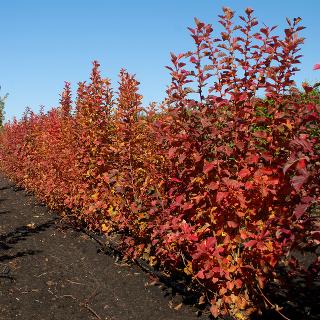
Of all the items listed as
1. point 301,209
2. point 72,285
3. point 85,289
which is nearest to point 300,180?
point 301,209

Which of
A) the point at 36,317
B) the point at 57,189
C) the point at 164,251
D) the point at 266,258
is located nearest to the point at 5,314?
the point at 36,317

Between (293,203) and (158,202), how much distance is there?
5.38 feet

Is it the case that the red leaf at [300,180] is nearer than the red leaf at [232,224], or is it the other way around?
the red leaf at [300,180]

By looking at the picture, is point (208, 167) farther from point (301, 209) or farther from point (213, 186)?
point (301, 209)

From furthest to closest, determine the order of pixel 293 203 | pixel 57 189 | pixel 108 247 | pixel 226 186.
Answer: pixel 57 189, pixel 108 247, pixel 226 186, pixel 293 203

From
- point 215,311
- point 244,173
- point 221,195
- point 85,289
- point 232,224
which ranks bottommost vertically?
point 85,289

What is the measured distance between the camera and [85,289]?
476 centimetres

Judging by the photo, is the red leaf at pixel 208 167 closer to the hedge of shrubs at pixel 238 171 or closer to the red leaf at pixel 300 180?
the hedge of shrubs at pixel 238 171

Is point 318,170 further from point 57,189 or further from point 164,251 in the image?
point 57,189

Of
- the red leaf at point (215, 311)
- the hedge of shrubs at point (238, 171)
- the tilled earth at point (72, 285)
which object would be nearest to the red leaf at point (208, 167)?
the hedge of shrubs at point (238, 171)

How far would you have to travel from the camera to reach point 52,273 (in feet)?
17.5

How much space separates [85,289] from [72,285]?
226 mm

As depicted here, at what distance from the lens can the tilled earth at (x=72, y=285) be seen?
414 centimetres

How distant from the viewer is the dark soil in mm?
4043
